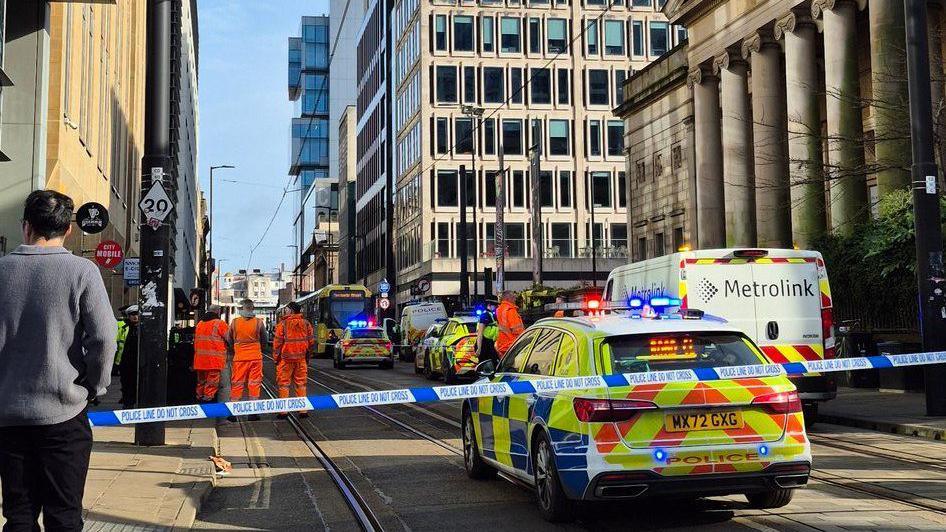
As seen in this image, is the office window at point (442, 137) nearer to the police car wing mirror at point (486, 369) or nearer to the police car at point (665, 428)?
the police car wing mirror at point (486, 369)

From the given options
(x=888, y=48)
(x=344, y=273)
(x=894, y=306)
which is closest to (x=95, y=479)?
(x=894, y=306)

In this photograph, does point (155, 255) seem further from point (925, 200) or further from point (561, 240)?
point (561, 240)

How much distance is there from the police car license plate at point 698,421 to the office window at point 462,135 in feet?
210

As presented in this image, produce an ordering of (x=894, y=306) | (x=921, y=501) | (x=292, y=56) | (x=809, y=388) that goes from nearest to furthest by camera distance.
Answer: (x=921, y=501) → (x=809, y=388) → (x=894, y=306) → (x=292, y=56)

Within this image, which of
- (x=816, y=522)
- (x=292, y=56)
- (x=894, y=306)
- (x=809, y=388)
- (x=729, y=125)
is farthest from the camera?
(x=292, y=56)

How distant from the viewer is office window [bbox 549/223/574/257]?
234ft

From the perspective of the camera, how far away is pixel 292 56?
18288cm

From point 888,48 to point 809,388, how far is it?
1700 cm

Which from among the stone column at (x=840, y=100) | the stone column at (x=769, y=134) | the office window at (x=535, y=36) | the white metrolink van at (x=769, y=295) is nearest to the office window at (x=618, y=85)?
the office window at (x=535, y=36)

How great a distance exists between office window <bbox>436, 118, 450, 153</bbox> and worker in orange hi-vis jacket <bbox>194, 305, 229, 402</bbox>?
5556 cm

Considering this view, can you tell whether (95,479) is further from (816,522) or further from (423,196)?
(423,196)

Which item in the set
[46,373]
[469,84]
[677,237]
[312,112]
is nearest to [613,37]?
[469,84]

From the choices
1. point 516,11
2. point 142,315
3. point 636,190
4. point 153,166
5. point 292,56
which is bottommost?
point 142,315

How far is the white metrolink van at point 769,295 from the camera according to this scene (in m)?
14.4
